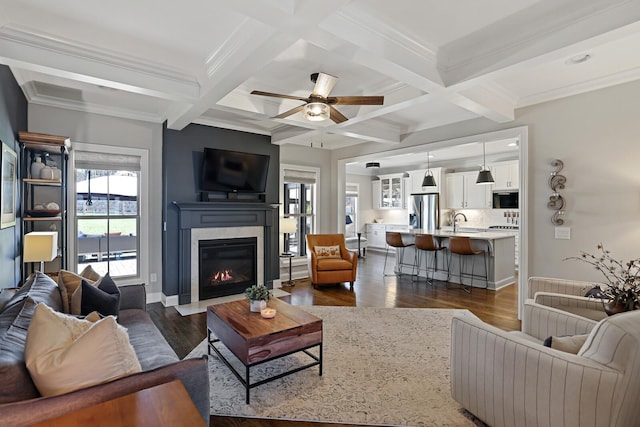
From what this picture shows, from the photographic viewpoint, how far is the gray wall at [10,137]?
2.69 m

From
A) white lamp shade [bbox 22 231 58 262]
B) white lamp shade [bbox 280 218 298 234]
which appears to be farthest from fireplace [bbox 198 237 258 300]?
white lamp shade [bbox 22 231 58 262]

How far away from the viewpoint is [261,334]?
7.55ft

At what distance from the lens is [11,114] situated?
3.01m

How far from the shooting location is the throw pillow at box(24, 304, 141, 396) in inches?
47.2

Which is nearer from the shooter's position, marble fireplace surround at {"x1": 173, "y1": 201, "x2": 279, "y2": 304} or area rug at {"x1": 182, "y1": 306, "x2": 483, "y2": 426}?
area rug at {"x1": 182, "y1": 306, "x2": 483, "y2": 426}

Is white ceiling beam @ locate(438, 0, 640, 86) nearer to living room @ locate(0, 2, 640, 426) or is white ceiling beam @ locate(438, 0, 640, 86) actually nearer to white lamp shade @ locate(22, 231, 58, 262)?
living room @ locate(0, 2, 640, 426)

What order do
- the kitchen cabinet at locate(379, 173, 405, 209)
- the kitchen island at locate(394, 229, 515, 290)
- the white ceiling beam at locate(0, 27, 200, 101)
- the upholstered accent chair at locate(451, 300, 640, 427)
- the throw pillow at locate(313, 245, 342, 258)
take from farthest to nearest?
1. the kitchen cabinet at locate(379, 173, 405, 209)
2. the throw pillow at locate(313, 245, 342, 258)
3. the kitchen island at locate(394, 229, 515, 290)
4. the white ceiling beam at locate(0, 27, 200, 101)
5. the upholstered accent chair at locate(451, 300, 640, 427)

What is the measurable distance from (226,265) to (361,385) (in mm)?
3162

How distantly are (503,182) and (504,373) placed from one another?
6.64m

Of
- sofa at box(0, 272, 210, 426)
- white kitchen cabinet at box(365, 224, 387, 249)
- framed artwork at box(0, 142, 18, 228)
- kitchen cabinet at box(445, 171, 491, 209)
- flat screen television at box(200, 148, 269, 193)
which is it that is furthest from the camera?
white kitchen cabinet at box(365, 224, 387, 249)

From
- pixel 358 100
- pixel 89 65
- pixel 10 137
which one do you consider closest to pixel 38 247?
pixel 10 137

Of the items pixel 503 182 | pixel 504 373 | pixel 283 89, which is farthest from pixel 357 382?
pixel 503 182

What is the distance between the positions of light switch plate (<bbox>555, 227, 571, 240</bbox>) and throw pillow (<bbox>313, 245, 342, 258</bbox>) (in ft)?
10.6

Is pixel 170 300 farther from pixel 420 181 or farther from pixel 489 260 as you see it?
pixel 420 181
